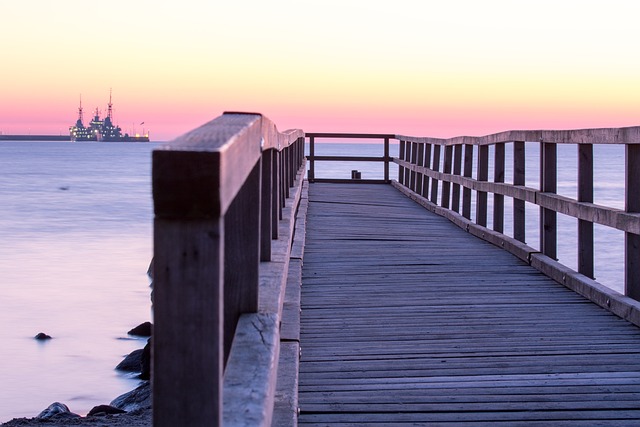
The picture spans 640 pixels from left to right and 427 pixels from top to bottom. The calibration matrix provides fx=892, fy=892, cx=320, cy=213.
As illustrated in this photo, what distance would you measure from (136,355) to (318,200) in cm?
362

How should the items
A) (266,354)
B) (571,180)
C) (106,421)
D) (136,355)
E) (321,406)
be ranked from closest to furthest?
(266,354), (321,406), (106,421), (136,355), (571,180)

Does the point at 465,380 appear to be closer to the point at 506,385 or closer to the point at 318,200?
the point at 506,385

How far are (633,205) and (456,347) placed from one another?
1.42 meters

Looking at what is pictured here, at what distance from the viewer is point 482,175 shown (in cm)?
919

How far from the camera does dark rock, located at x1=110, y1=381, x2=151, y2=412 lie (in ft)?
31.9

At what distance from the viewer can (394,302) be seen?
542 centimetres

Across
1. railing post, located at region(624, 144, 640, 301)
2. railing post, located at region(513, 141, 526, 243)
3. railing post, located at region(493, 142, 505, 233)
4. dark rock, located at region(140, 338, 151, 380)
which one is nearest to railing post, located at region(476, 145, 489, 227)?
railing post, located at region(493, 142, 505, 233)

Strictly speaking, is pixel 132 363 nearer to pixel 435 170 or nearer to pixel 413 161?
pixel 435 170

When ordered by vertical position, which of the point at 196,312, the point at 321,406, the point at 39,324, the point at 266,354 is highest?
the point at 196,312

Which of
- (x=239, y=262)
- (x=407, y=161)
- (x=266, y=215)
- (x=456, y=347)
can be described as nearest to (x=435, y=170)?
(x=407, y=161)

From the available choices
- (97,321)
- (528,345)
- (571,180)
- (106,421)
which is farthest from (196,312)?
(571,180)

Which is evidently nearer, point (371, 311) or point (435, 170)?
point (371, 311)

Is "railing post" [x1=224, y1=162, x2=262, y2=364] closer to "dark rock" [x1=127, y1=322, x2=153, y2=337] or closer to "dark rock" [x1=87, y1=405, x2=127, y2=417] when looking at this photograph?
"dark rock" [x1=87, y1=405, x2=127, y2=417]

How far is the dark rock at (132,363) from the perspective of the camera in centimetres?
1314
